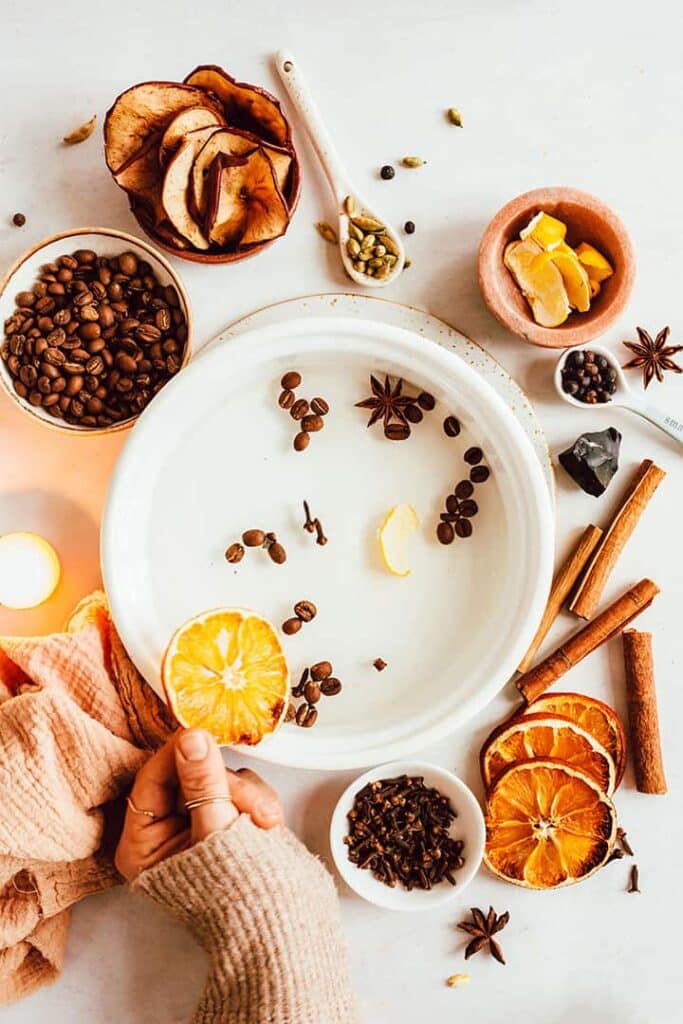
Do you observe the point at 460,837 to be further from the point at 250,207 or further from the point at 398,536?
the point at 250,207

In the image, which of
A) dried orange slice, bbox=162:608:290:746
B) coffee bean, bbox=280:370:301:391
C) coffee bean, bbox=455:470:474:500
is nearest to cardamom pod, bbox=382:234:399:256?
coffee bean, bbox=280:370:301:391

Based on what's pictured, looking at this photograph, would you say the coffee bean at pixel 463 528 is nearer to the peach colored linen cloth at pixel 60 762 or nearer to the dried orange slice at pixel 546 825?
the dried orange slice at pixel 546 825

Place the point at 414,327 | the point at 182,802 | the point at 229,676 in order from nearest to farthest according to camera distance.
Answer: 1. the point at 229,676
2. the point at 182,802
3. the point at 414,327

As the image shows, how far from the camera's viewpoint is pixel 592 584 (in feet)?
4.37

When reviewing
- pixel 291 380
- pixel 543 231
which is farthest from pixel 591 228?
pixel 291 380

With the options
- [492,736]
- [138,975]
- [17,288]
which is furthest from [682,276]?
[138,975]

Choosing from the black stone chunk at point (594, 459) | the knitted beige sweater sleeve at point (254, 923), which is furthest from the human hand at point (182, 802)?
the black stone chunk at point (594, 459)

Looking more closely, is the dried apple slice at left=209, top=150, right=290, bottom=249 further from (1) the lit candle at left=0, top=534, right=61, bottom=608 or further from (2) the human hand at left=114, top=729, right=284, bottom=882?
(2) the human hand at left=114, top=729, right=284, bottom=882

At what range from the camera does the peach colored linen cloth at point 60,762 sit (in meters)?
1.17

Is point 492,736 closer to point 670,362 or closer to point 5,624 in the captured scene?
point 670,362

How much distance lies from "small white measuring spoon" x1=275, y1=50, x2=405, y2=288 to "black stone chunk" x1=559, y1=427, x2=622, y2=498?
351 mm

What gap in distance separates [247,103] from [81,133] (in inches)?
10.0

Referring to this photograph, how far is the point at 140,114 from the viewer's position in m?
1.19

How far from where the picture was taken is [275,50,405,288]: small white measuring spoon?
1.29 m
